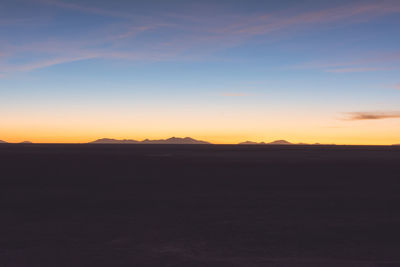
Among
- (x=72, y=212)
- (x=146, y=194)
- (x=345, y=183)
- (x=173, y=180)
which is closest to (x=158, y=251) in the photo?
(x=72, y=212)

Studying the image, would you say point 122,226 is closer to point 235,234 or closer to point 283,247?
point 235,234

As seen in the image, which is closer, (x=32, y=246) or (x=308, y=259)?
(x=308, y=259)

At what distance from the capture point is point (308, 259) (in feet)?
27.8

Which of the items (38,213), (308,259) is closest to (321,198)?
(308,259)

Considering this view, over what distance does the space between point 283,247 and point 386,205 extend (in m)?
8.03

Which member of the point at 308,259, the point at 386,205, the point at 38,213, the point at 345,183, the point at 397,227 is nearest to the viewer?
the point at 308,259

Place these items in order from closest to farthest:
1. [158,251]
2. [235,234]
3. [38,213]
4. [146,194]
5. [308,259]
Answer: [308,259] → [158,251] → [235,234] → [38,213] → [146,194]

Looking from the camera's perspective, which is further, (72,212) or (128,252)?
(72,212)

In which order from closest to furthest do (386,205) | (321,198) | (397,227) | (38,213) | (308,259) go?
→ (308,259) < (397,227) < (38,213) < (386,205) < (321,198)

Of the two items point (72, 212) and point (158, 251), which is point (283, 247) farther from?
point (72, 212)

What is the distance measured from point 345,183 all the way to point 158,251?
→ 17317mm

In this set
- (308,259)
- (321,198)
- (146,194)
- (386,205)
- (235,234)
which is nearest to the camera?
(308,259)

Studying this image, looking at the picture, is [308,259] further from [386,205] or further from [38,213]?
[38,213]

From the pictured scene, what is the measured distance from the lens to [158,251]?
9.12 metres
